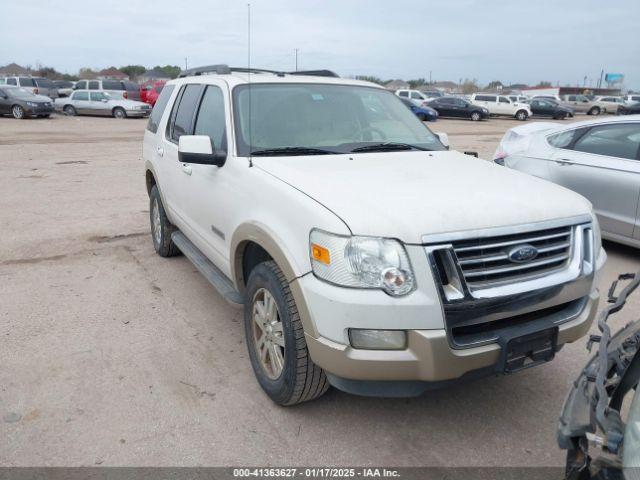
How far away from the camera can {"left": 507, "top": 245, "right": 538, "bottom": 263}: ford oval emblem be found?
263 centimetres

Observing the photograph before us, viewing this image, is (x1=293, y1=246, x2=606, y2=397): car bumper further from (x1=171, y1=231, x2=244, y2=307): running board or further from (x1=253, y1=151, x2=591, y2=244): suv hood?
(x1=171, y1=231, x2=244, y2=307): running board

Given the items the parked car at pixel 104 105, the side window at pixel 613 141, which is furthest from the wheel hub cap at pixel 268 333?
the parked car at pixel 104 105

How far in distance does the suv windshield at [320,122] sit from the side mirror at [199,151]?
6.7 inches

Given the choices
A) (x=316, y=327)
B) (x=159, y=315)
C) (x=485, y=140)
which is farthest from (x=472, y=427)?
(x=485, y=140)

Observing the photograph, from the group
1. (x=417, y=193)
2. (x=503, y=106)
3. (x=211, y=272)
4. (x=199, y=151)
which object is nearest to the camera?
(x=417, y=193)

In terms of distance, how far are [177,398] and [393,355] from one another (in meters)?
1.49

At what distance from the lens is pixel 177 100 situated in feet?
16.9

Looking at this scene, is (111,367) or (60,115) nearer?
(111,367)

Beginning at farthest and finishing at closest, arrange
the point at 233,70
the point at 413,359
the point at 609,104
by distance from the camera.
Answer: the point at 609,104, the point at 233,70, the point at 413,359

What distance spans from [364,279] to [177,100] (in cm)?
345

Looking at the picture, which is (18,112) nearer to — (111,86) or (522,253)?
(111,86)

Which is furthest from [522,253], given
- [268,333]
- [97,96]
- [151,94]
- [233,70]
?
[151,94]

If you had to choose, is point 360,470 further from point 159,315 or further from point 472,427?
point 159,315

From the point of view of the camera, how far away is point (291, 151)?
3.59 m
